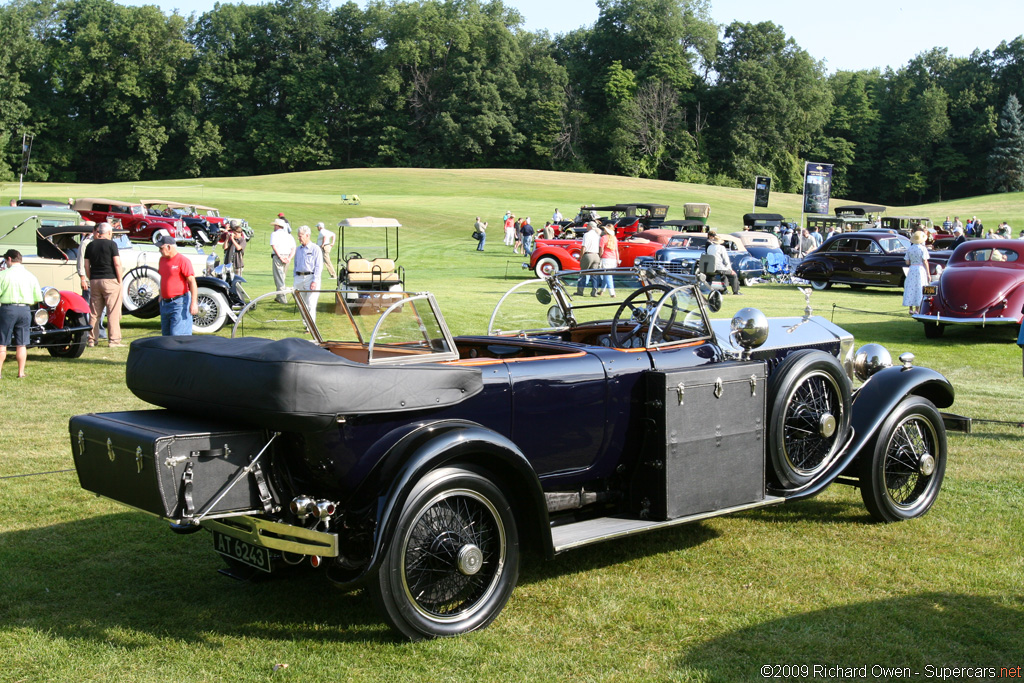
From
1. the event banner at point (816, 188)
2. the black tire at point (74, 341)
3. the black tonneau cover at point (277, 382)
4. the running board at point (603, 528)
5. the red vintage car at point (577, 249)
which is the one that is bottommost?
the running board at point (603, 528)

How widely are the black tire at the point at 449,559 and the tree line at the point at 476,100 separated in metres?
85.6

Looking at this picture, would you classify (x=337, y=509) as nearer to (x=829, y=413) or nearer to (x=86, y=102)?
(x=829, y=413)

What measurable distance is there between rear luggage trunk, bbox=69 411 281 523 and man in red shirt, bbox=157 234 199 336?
693 cm

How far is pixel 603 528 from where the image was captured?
14.9ft

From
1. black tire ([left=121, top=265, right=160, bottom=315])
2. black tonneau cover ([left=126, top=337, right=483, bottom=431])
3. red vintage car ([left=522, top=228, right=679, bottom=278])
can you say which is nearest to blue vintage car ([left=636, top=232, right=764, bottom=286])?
red vintage car ([left=522, top=228, right=679, bottom=278])

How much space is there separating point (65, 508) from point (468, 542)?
132 inches

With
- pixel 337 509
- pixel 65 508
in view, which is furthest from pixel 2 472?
pixel 337 509

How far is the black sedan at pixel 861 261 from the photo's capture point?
23766mm

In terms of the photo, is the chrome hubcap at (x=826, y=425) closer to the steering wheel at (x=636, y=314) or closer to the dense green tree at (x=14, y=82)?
the steering wheel at (x=636, y=314)

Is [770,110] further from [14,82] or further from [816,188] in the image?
[14,82]

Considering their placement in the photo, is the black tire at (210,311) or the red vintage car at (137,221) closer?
the black tire at (210,311)


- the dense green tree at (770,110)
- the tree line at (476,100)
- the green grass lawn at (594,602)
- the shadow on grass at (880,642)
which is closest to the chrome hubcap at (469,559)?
the green grass lawn at (594,602)

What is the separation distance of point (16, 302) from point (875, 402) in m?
9.27

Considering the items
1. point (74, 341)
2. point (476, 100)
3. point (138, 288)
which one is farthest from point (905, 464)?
point (476, 100)
